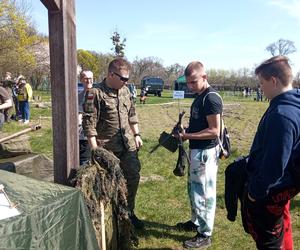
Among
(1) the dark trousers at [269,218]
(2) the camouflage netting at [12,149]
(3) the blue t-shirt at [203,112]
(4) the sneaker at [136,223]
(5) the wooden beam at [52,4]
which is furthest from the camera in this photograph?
(2) the camouflage netting at [12,149]

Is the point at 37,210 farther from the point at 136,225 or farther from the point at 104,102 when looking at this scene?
the point at 136,225

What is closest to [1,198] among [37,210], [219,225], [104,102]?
[37,210]

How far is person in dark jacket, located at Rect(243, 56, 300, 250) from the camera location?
8.52 feet

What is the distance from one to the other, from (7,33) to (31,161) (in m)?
25.6

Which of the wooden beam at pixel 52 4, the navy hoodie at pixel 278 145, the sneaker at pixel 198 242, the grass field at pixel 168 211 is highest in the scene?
the wooden beam at pixel 52 4

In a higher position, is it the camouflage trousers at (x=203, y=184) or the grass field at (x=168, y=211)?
the camouflage trousers at (x=203, y=184)

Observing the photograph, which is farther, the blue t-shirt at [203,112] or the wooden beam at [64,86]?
the blue t-shirt at [203,112]

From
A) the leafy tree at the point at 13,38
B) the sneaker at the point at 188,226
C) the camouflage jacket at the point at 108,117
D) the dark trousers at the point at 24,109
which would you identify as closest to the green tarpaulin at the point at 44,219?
the camouflage jacket at the point at 108,117

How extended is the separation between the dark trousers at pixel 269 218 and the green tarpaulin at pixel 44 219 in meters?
1.17

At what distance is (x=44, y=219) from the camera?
2.18 meters

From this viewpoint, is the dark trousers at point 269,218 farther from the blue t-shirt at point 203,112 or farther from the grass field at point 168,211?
the grass field at point 168,211

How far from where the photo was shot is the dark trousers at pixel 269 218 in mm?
2803

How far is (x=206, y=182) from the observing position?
4047 mm

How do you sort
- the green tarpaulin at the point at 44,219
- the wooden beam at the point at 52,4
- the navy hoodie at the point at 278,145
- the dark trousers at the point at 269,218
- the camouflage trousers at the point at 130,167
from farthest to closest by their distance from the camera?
1. the camouflage trousers at the point at 130,167
2. the wooden beam at the point at 52,4
3. the dark trousers at the point at 269,218
4. the navy hoodie at the point at 278,145
5. the green tarpaulin at the point at 44,219
